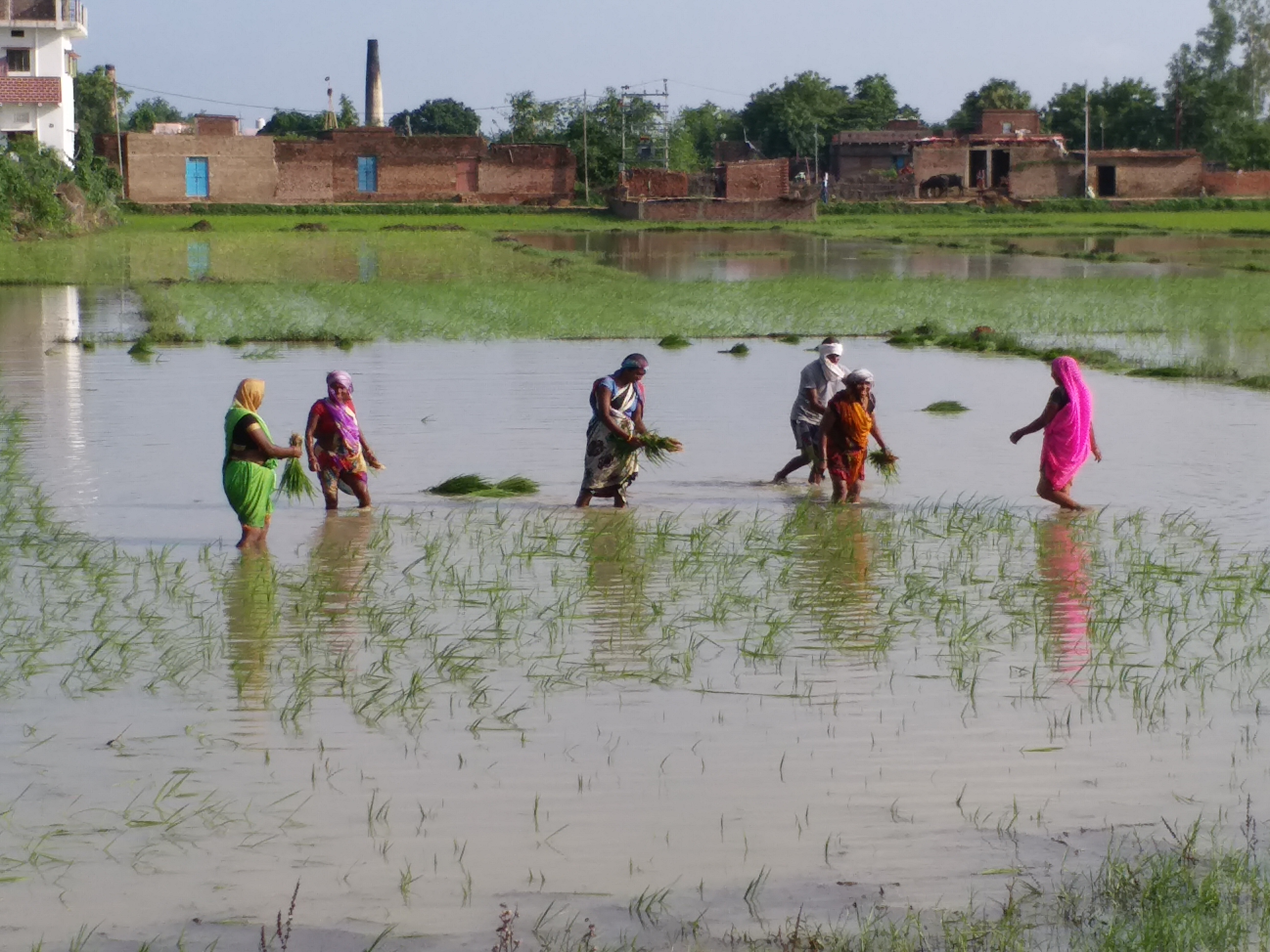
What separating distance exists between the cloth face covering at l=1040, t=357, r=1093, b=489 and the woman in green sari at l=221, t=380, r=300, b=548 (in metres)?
3.98

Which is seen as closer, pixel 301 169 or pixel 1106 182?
pixel 301 169

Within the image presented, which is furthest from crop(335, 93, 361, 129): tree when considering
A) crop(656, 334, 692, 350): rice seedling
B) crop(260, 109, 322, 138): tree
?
crop(656, 334, 692, 350): rice seedling

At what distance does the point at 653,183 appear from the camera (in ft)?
182

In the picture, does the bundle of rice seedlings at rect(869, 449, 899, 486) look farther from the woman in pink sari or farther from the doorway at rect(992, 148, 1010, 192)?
the doorway at rect(992, 148, 1010, 192)

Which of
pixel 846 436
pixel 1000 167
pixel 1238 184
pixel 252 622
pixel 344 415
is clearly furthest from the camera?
pixel 1000 167

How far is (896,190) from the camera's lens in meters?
58.7

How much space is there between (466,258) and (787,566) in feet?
83.2

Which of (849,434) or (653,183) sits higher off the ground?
(653,183)

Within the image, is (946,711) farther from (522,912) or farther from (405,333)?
(405,333)

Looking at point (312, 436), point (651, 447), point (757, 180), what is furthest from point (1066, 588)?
point (757, 180)

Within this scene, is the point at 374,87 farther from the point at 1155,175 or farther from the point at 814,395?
the point at 814,395

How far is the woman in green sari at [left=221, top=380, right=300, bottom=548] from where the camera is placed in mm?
7719

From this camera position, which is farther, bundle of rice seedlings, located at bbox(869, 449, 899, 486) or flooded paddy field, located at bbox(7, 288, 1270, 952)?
bundle of rice seedlings, located at bbox(869, 449, 899, 486)

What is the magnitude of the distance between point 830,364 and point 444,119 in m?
92.1
